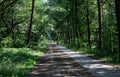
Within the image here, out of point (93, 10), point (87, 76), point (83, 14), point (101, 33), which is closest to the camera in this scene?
point (87, 76)

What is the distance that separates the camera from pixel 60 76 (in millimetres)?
13695

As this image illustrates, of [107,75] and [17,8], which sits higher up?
[17,8]

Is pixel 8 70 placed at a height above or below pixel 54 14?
below

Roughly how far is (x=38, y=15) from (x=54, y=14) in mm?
13145

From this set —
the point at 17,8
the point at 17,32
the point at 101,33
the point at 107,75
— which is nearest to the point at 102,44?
the point at 101,33

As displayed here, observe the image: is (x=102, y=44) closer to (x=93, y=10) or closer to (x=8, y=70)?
(x=93, y=10)

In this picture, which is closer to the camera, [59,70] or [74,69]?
[59,70]

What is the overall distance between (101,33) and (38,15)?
32579 millimetres

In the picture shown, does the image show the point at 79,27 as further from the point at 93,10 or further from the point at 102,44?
the point at 102,44

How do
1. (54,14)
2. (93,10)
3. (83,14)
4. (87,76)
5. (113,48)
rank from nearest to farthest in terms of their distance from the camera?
(87,76) → (113,48) → (93,10) → (83,14) → (54,14)

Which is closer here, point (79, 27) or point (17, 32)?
point (79, 27)

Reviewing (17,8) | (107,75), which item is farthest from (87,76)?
(17,8)

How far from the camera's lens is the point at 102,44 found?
3166cm

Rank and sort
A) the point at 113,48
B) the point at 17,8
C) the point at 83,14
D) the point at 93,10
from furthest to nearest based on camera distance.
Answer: the point at 17,8
the point at 83,14
the point at 93,10
the point at 113,48
